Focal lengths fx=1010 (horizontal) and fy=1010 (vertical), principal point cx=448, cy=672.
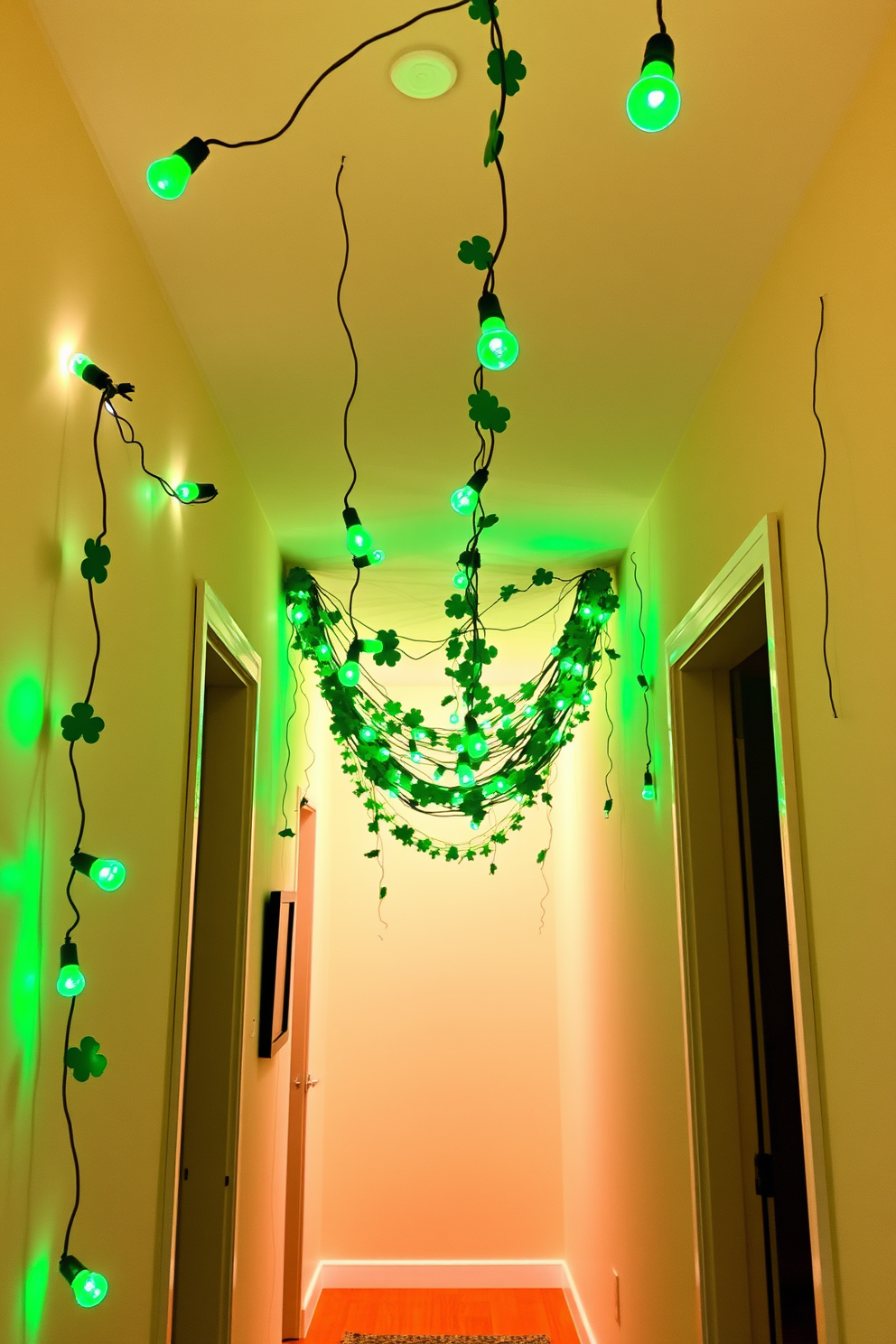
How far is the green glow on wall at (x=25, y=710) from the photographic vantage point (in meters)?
1.32

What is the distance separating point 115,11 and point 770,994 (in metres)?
3.26

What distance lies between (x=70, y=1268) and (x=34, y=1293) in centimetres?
5

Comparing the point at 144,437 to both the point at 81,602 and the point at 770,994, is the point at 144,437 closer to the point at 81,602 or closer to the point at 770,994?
the point at 81,602

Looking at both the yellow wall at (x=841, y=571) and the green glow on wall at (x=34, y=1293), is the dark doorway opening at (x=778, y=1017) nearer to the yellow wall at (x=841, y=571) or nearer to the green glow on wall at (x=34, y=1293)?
the yellow wall at (x=841, y=571)

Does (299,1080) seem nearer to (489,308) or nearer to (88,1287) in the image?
(88,1287)

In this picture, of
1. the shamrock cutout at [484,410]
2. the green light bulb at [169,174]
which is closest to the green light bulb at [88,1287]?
the shamrock cutout at [484,410]

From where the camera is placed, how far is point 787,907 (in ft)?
5.74

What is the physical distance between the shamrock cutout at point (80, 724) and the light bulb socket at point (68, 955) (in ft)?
0.93

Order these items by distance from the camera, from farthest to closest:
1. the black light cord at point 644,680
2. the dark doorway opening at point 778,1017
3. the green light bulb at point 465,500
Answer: the dark doorway opening at point 778,1017 → the black light cord at point 644,680 → the green light bulb at point 465,500

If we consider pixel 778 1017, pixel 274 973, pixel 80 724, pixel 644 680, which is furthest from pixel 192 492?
pixel 778 1017

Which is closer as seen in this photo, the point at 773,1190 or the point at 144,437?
the point at 144,437

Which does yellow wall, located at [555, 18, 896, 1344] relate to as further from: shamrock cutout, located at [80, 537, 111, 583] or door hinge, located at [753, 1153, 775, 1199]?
shamrock cutout, located at [80, 537, 111, 583]

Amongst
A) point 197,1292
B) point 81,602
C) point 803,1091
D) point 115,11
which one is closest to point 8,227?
point 115,11

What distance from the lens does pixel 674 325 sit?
7.13 ft
